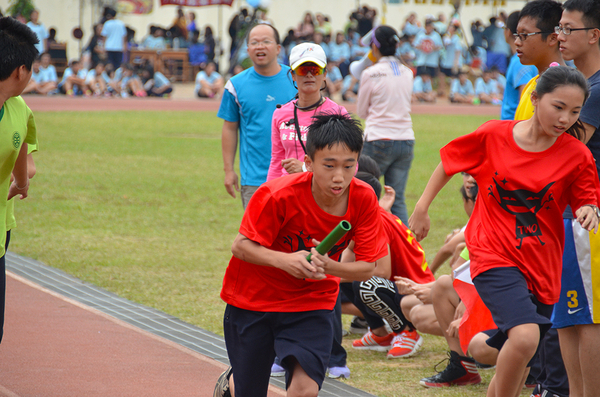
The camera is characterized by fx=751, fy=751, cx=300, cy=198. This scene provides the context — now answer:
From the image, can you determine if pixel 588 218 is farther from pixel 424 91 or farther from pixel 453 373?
pixel 424 91

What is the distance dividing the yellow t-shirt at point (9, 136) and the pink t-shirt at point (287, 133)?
5.29ft

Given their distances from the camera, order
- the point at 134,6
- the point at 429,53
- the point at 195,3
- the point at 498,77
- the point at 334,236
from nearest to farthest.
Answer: the point at 334,236
the point at 498,77
the point at 429,53
the point at 195,3
the point at 134,6

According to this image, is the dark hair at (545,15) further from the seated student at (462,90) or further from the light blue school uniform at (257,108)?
the seated student at (462,90)

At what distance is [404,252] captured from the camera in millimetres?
5109

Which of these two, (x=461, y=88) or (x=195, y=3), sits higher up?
(x=195, y=3)

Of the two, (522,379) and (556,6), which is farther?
(556,6)

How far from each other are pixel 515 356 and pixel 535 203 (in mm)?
704

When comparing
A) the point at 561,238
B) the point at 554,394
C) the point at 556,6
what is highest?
the point at 556,6

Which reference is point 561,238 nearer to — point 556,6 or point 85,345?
point 556,6

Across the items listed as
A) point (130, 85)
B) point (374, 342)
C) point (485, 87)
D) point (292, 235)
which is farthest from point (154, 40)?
Result: point (292, 235)

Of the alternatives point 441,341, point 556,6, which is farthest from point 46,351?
point 556,6

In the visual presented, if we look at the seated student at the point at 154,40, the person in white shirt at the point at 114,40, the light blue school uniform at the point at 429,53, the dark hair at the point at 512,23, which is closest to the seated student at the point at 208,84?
the person in white shirt at the point at 114,40

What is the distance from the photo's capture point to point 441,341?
542cm

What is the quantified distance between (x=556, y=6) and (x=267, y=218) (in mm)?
2125
